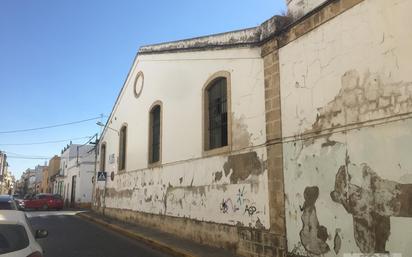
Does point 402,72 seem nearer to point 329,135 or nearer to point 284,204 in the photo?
point 329,135

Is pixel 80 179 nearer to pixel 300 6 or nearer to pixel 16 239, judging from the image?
pixel 300 6

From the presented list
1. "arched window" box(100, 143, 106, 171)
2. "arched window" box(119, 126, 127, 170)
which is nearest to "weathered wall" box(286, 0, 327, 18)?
"arched window" box(119, 126, 127, 170)

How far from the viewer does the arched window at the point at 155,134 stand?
18125 millimetres

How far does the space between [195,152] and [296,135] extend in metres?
5.37

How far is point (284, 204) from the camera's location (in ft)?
29.9

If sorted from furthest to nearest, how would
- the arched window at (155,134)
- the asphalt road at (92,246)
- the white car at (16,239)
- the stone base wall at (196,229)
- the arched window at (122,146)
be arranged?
1. the arched window at (122,146)
2. the arched window at (155,134)
3. the asphalt road at (92,246)
4. the stone base wall at (196,229)
5. the white car at (16,239)

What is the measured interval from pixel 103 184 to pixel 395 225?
23.5m

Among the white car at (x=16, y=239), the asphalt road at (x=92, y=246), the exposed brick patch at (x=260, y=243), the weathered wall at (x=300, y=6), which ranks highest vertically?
the weathered wall at (x=300, y=6)

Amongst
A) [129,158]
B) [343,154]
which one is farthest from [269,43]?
[129,158]

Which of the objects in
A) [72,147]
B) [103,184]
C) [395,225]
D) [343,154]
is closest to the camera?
[395,225]

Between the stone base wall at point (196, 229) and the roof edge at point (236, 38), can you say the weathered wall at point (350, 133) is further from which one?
the stone base wall at point (196, 229)

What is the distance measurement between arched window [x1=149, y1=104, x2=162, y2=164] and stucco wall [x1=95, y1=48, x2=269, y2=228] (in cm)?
38

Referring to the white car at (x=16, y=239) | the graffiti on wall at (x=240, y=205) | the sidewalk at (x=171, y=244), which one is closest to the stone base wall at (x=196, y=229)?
the sidewalk at (x=171, y=244)

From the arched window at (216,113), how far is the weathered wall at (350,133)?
3.23 meters
